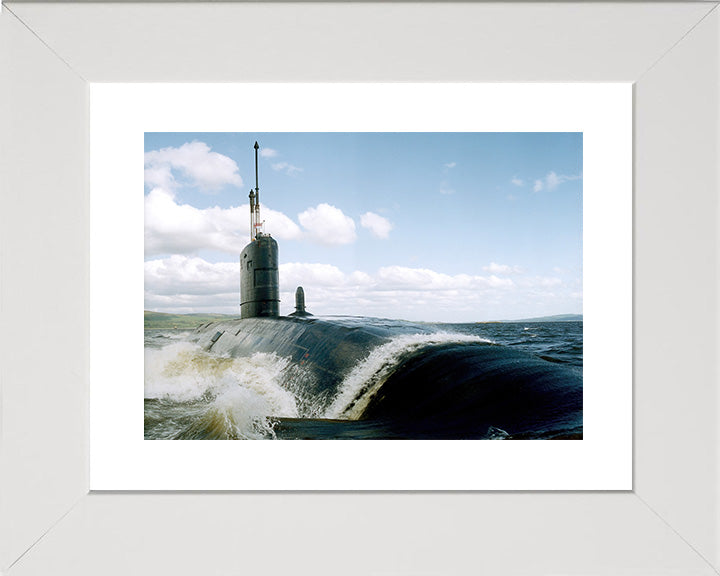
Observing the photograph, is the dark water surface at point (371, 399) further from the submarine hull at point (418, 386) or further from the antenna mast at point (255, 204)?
the antenna mast at point (255, 204)

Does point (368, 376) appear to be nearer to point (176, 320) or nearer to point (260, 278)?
point (260, 278)

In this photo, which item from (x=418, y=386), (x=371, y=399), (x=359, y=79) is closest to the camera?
(x=359, y=79)

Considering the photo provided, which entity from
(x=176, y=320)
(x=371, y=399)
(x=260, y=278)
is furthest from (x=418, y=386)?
(x=176, y=320)

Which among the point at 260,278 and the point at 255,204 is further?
the point at 255,204

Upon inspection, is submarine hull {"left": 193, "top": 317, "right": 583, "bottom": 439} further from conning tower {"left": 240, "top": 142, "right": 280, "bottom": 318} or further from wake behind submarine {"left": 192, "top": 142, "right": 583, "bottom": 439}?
conning tower {"left": 240, "top": 142, "right": 280, "bottom": 318}

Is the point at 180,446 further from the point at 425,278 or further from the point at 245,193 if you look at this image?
the point at 425,278

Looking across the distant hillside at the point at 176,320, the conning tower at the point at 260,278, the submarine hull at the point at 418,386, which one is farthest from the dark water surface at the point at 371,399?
the conning tower at the point at 260,278
